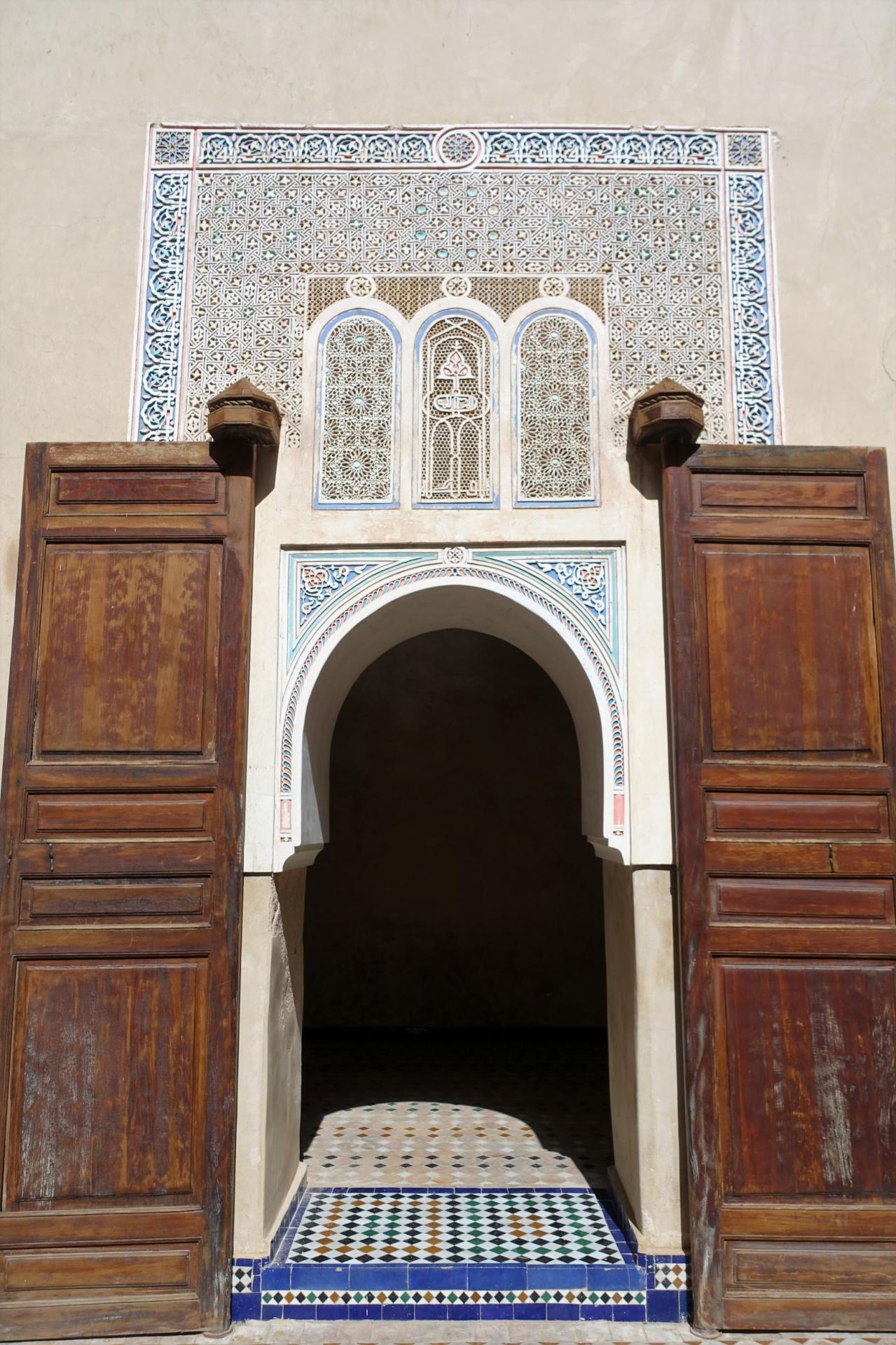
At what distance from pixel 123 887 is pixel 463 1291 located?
157 cm

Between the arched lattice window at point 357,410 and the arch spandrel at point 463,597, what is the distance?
0.23 m

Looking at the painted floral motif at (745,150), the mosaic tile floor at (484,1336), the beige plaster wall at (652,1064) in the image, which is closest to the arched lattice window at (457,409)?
the painted floral motif at (745,150)

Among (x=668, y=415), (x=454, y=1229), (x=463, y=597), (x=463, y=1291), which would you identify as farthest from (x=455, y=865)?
(x=668, y=415)

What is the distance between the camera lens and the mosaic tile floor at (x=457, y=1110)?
392cm

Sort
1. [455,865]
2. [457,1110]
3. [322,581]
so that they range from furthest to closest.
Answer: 1. [455,865]
2. [457,1110]
3. [322,581]

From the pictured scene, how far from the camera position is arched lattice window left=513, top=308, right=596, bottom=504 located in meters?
3.29

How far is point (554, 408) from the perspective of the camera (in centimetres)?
334

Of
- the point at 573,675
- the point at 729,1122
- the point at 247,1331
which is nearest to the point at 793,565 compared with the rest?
the point at 573,675

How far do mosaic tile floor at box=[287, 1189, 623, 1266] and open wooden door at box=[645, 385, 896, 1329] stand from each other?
50 centimetres

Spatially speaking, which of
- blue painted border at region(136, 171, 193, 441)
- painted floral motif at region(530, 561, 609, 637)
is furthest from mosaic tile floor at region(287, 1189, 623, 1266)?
blue painted border at region(136, 171, 193, 441)

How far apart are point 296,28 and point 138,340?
4.19 feet

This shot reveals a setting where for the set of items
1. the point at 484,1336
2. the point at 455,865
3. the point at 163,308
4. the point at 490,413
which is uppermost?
the point at 163,308

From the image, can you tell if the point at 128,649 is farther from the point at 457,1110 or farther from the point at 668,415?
the point at 457,1110

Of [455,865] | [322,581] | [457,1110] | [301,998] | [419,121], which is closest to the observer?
[322,581]
